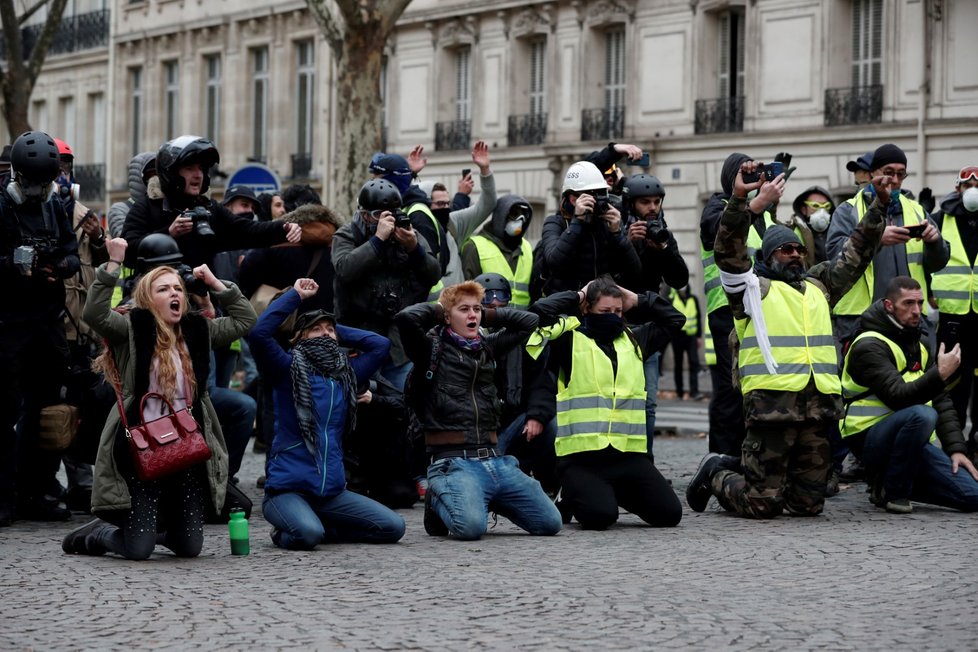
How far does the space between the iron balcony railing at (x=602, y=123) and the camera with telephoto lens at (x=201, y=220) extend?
24.6m

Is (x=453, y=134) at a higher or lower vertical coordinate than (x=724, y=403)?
higher

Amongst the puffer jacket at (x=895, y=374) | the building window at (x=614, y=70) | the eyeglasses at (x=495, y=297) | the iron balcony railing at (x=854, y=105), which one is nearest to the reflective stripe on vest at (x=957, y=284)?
the puffer jacket at (x=895, y=374)

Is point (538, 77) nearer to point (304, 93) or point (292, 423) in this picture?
point (304, 93)

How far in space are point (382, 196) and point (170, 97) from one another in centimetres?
3723

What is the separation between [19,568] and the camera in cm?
885

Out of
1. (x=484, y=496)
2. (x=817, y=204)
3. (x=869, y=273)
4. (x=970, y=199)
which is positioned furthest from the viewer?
(x=817, y=204)

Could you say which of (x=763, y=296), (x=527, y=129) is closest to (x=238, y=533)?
(x=763, y=296)

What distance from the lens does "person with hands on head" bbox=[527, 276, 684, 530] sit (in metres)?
10.6

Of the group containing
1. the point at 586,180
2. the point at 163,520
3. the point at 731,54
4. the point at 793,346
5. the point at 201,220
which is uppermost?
the point at 731,54

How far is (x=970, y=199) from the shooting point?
13.1 m

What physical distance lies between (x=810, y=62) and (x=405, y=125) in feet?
35.0

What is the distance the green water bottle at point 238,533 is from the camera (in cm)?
934

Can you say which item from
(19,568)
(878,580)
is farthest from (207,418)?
(878,580)

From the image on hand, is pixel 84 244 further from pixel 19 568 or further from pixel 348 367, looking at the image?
pixel 19 568
